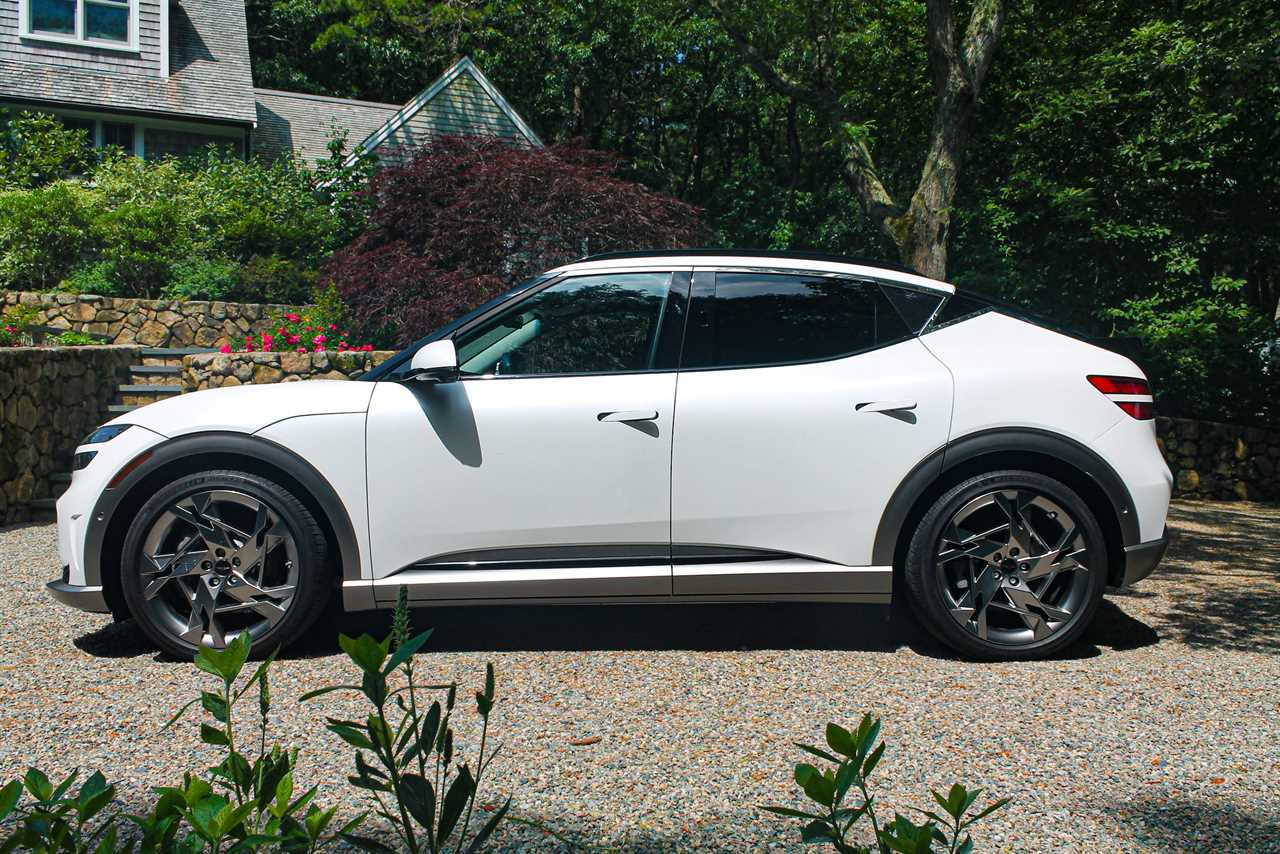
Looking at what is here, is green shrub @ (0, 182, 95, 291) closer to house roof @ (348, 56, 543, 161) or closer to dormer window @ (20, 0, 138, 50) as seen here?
house roof @ (348, 56, 543, 161)

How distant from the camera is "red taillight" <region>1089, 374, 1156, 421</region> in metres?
4.42

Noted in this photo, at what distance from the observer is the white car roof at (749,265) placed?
4.63m

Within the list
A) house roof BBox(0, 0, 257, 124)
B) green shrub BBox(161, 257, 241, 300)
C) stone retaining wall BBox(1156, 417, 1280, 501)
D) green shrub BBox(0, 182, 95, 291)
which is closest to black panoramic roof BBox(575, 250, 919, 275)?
stone retaining wall BBox(1156, 417, 1280, 501)

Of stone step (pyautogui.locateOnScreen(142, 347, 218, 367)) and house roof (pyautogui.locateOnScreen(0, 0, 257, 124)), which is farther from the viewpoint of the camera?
house roof (pyautogui.locateOnScreen(0, 0, 257, 124))

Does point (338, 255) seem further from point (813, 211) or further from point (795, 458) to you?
point (813, 211)

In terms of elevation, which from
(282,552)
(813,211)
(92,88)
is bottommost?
(282,552)

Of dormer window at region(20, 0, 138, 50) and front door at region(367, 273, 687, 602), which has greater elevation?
dormer window at region(20, 0, 138, 50)

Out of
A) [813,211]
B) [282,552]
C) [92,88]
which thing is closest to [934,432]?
[282,552]

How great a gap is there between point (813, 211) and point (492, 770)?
65.6ft

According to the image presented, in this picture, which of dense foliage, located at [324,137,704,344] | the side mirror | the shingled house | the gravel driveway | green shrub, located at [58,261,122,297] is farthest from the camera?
the shingled house

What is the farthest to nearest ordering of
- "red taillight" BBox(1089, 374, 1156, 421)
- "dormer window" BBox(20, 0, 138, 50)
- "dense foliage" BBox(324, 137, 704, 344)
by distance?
1. "dormer window" BBox(20, 0, 138, 50)
2. "dense foliage" BBox(324, 137, 704, 344)
3. "red taillight" BBox(1089, 374, 1156, 421)

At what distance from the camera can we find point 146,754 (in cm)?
341

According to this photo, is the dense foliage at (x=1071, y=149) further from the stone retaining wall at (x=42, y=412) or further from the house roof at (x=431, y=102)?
the stone retaining wall at (x=42, y=412)

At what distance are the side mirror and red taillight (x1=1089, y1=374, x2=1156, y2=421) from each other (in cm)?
270
